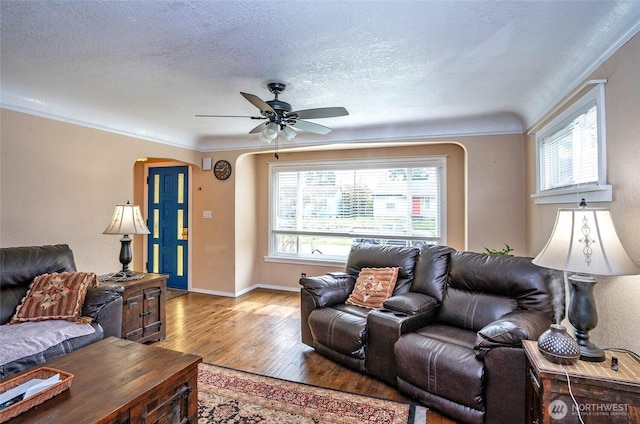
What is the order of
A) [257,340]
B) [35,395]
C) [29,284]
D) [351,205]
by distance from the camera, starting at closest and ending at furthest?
[35,395] < [29,284] < [257,340] < [351,205]

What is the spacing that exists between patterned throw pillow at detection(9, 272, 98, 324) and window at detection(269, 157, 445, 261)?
3117 mm

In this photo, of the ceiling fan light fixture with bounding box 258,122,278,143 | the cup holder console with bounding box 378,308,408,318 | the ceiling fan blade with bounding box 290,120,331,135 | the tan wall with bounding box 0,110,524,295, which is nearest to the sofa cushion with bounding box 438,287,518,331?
the cup holder console with bounding box 378,308,408,318

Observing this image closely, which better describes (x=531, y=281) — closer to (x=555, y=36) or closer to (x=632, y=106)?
(x=632, y=106)

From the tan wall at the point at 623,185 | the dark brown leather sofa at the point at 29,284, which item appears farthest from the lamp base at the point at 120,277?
the tan wall at the point at 623,185

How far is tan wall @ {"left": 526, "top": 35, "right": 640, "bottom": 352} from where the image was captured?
1682 millimetres

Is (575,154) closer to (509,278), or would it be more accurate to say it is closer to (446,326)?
(509,278)

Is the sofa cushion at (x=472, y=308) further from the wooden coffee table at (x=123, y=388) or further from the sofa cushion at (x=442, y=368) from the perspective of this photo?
the wooden coffee table at (x=123, y=388)

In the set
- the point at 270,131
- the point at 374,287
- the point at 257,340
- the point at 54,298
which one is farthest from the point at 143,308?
the point at 374,287

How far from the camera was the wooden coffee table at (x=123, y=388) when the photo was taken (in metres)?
1.31

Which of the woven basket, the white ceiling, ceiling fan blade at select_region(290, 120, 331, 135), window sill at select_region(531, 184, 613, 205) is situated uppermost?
the white ceiling

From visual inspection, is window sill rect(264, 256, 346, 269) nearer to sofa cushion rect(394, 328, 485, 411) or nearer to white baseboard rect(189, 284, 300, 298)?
white baseboard rect(189, 284, 300, 298)

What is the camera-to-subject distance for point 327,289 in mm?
3111

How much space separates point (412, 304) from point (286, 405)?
3.95 feet

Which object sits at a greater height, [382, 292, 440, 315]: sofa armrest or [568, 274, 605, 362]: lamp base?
[568, 274, 605, 362]: lamp base
